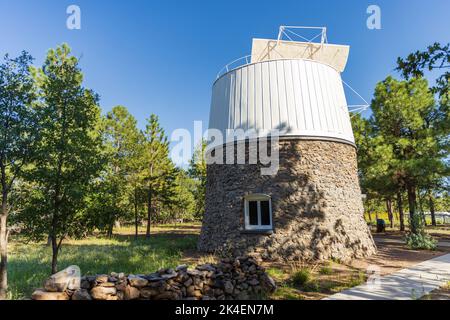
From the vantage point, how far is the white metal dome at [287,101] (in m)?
11.3

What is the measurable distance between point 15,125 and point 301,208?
9881 millimetres

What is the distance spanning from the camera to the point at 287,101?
37.4ft

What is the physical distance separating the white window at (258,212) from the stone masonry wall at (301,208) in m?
0.24

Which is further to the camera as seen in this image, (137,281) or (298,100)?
(298,100)

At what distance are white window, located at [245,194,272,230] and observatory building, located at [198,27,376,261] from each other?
43 millimetres

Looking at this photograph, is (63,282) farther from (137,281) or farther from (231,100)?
(231,100)

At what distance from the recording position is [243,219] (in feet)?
36.8

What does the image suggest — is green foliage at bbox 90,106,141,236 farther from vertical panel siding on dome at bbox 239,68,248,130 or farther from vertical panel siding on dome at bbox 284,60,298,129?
vertical panel siding on dome at bbox 284,60,298,129

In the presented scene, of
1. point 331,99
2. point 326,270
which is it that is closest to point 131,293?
point 326,270

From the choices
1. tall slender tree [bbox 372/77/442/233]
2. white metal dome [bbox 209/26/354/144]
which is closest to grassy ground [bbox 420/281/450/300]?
white metal dome [bbox 209/26/354/144]

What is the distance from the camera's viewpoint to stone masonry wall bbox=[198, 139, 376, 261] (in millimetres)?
10336

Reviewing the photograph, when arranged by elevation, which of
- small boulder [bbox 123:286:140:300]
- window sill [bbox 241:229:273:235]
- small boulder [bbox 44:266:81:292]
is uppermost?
window sill [bbox 241:229:273:235]

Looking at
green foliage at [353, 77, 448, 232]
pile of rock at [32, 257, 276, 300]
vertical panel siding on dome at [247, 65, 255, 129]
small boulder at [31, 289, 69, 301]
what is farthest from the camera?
green foliage at [353, 77, 448, 232]
